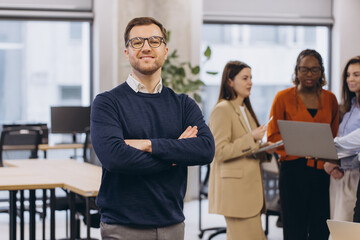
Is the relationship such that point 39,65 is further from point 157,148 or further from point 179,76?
point 157,148

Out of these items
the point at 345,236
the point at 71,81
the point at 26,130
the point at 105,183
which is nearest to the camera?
the point at 345,236

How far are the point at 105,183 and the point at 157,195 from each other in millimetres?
195

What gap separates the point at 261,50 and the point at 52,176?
4663 millimetres

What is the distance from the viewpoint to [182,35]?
6852mm

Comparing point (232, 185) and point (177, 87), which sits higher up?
point (177, 87)

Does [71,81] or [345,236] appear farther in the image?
[71,81]

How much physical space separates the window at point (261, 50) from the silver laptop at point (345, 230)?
18.7ft

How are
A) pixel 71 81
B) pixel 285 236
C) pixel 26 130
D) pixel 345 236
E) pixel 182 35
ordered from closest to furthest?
pixel 345 236 → pixel 285 236 → pixel 26 130 → pixel 182 35 → pixel 71 81

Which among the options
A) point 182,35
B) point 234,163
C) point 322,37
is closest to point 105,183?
point 234,163

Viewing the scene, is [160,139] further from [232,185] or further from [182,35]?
[182,35]

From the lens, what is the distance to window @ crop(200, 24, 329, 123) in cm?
752

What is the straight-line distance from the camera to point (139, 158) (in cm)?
189

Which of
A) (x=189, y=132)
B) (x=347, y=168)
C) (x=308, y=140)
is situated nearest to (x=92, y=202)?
(x=308, y=140)

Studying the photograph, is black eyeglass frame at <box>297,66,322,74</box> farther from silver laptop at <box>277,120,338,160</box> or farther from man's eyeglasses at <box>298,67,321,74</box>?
silver laptop at <box>277,120,338,160</box>
